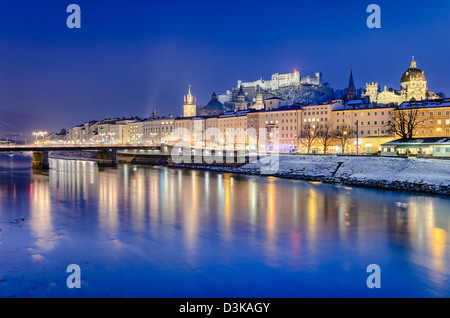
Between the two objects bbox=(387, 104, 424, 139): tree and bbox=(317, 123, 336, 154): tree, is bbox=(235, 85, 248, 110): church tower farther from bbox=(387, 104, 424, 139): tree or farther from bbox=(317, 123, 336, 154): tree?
bbox=(387, 104, 424, 139): tree

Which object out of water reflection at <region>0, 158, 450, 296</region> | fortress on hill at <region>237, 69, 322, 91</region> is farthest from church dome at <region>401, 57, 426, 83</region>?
water reflection at <region>0, 158, 450, 296</region>

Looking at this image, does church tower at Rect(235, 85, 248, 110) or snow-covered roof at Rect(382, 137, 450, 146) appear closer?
snow-covered roof at Rect(382, 137, 450, 146)

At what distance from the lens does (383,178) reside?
3588 cm

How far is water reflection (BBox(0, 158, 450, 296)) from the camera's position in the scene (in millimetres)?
12852

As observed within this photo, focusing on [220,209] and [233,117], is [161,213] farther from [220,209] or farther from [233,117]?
[233,117]

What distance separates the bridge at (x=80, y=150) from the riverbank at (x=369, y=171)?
2431 centimetres

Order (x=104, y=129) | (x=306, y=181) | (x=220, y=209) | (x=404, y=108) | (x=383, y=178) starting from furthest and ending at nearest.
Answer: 1. (x=104, y=129)
2. (x=404, y=108)
3. (x=306, y=181)
4. (x=383, y=178)
5. (x=220, y=209)

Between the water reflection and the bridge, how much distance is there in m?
28.5

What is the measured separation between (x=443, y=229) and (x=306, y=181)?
73.7 feet

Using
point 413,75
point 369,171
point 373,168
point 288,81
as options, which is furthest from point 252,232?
point 288,81

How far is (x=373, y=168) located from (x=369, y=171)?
0.75 m

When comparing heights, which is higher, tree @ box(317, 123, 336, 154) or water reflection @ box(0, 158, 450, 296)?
tree @ box(317, 123, 336, 154)

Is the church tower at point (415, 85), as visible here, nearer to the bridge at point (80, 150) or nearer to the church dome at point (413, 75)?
the church dome at point (413, 75)

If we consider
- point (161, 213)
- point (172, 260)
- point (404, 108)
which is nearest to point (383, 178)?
point (161, 213)
